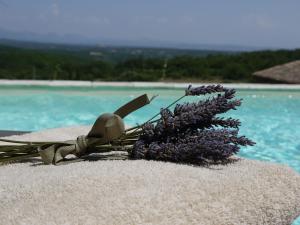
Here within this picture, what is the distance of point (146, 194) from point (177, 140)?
0.38 metres

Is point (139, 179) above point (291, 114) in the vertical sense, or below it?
above

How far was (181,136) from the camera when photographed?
1945 mm

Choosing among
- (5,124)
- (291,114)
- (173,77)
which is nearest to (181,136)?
(5,124)

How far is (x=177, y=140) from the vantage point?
193 centimetres

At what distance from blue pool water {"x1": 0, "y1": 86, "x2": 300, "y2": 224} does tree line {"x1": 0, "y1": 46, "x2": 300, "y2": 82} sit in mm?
1430

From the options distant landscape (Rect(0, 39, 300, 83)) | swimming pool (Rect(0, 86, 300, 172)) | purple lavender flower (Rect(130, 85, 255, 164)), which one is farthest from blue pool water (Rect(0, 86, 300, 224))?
purple lavender flower (Rect(130, 85, 255, 164))

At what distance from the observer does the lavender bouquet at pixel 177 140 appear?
1.89 meters

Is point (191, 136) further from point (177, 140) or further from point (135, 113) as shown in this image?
point (135, 113)

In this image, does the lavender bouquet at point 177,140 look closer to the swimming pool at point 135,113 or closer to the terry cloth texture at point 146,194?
Result: the terry cloth texture at point 146,194

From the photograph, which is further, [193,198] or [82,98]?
[82,98]

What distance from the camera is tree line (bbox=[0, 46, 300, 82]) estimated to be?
1177 cm

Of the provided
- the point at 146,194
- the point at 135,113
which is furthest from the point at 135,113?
the point at 146,194

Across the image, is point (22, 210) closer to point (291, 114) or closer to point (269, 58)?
point (291, 114)

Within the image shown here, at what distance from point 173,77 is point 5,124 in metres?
5.96
